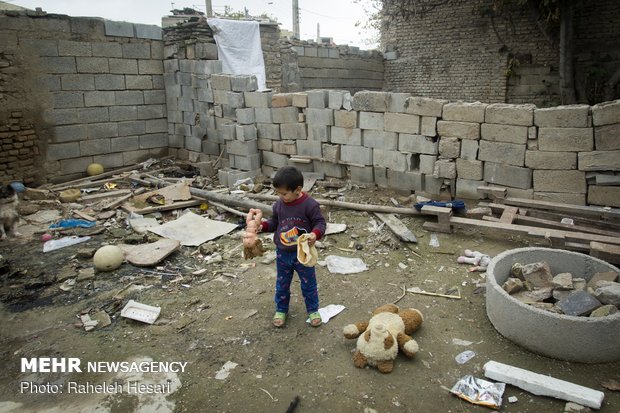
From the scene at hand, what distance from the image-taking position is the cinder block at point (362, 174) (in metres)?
7.68

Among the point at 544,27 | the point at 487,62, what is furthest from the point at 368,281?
the point at 487,62

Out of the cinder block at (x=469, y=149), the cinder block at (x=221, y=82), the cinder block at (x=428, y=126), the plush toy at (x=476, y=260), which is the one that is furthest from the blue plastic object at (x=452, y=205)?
the cinder block at (x=221, y=82)

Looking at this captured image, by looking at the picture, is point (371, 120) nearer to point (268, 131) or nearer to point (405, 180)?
point (405, 180)

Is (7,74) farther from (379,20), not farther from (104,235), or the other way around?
(379,20)

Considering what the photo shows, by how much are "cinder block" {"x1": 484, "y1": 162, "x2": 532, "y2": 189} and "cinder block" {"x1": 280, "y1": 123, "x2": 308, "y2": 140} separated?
3461 mm

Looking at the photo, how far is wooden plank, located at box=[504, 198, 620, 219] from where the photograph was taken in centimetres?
533

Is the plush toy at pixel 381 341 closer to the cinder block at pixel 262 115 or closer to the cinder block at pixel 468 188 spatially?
the cinder block at pixel 468 188

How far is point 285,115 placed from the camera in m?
8.36

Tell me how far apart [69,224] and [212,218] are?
2.24 metres

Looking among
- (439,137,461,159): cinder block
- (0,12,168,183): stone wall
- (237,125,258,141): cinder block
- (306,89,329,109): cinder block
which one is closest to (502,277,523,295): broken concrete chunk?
(439,137,461,159): cinder block

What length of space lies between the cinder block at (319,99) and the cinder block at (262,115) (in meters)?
1.00

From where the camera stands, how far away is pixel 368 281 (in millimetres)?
4816

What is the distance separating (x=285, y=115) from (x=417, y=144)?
2.79 meters

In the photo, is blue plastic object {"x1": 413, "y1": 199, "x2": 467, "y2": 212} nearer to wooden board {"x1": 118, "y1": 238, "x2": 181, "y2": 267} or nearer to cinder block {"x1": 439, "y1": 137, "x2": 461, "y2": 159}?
cinder block {"x1": 439, "y1": 137, "x2": 461, "y2": 159}
